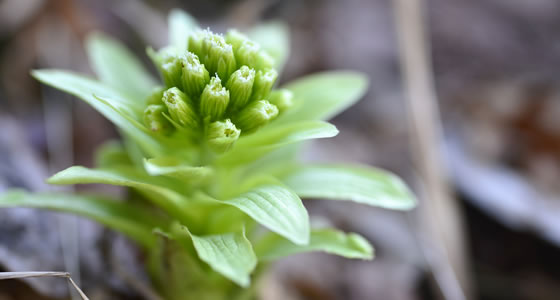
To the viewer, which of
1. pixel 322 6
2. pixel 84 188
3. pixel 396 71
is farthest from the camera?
pixel 322 6

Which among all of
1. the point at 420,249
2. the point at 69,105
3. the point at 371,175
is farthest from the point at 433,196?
the point at 69,105

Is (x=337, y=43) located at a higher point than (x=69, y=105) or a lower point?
higher

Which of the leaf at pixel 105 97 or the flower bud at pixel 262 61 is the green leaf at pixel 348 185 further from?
the leaf at pixel 105 97

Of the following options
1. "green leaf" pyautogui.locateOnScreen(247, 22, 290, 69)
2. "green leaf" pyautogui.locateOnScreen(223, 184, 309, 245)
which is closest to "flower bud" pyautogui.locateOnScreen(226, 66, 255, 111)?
"green leaf" pyautogui.locateOnScreen(223, 184, 309, 245)

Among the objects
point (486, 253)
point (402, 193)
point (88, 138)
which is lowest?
point (486, 253)

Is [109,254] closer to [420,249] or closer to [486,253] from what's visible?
[420,249]

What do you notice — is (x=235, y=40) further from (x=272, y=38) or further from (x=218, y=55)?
(x=272, y=38)
